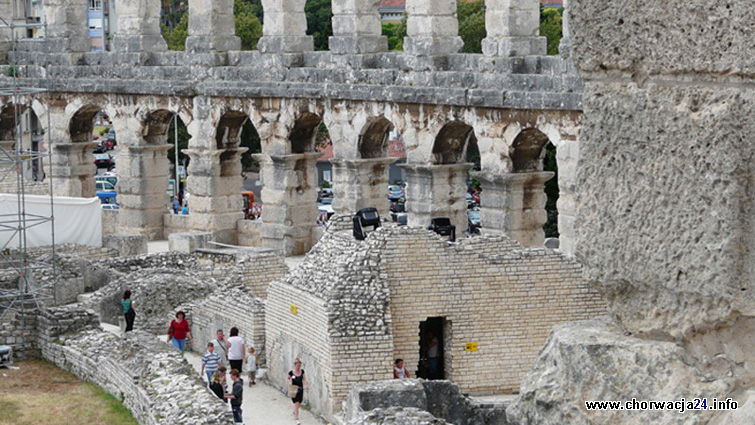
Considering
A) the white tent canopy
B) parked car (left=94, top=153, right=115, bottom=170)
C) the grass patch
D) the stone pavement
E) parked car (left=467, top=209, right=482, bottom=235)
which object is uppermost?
the white tent canopy

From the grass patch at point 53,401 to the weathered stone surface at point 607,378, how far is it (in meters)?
14.3

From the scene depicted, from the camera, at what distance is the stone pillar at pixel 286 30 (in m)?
32.1

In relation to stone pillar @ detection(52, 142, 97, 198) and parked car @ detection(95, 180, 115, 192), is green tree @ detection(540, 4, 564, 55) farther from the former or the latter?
stone pillar @ detection(52, 142, 97, 198)

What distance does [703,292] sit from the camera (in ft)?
15.0

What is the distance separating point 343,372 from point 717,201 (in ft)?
47.3

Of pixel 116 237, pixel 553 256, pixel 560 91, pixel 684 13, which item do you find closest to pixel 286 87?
pixel 116 237

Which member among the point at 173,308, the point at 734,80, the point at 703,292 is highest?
the point at 734,80

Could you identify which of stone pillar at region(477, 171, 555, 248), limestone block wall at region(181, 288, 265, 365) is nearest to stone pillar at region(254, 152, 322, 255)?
stone pillar at region(477, 171, 555, 248)

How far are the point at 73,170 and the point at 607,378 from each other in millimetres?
32984

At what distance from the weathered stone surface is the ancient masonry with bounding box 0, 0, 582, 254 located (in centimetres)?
2068

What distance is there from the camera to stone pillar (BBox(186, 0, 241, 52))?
33.7 m

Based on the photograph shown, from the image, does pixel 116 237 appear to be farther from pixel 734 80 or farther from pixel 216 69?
pixel 734 80

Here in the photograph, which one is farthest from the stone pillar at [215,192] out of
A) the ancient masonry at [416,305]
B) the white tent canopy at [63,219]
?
the ancient masonry at [416,305]

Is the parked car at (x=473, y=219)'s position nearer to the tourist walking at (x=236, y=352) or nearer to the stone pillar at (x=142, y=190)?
the stone pillar at (x=142, y=190)
